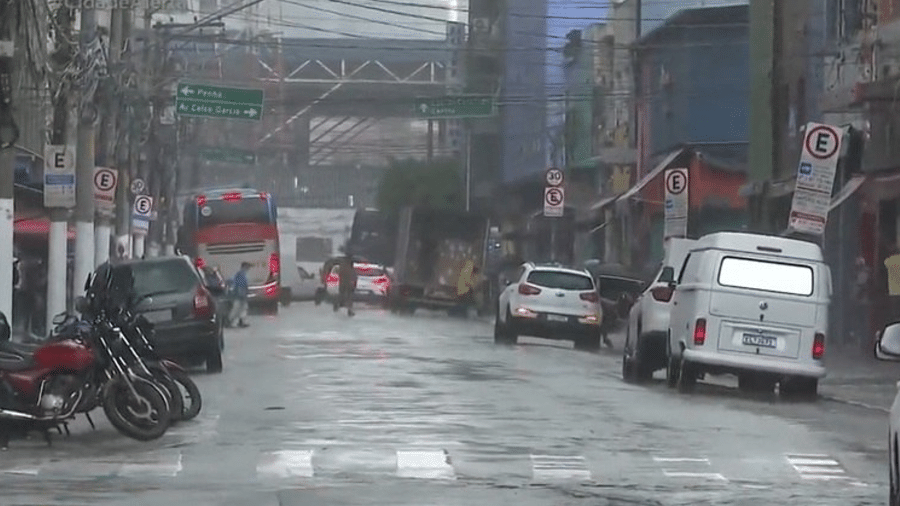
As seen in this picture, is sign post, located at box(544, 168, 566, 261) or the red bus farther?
the red bus

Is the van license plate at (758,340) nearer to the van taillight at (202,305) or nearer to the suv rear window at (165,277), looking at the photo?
the van taillight at (202,305)

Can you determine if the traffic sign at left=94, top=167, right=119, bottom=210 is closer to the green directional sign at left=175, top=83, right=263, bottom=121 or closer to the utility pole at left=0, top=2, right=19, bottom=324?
the green directional sign at left=175, top=83, right=263, bottom=121

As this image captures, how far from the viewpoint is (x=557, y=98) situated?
8912cm

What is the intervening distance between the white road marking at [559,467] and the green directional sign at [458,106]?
4292 cm

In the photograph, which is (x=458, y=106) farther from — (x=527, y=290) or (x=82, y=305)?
(x=82, y=305)

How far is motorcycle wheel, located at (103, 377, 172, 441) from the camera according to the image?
63.5ft

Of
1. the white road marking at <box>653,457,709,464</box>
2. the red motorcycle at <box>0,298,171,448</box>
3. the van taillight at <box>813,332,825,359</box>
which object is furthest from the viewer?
the van taillight at <box>813,332,825,359</box>

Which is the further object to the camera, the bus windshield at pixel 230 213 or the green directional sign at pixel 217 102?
the bus windshield at pixel 230 213

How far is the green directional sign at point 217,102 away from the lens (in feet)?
185

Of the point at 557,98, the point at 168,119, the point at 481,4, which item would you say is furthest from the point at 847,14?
the point at 481,4

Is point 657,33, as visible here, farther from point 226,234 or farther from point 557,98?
point 557,98

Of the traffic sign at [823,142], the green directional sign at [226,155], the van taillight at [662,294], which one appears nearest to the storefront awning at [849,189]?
the traffic sign at [823,142]

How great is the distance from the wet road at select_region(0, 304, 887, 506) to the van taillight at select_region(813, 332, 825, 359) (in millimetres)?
607

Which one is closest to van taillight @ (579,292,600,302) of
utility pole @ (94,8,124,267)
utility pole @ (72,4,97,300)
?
utility pole @ (72,4,97,300)
